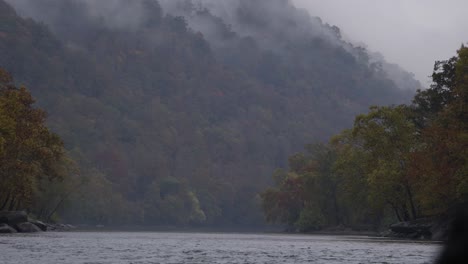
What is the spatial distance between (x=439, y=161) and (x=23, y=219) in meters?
45.1

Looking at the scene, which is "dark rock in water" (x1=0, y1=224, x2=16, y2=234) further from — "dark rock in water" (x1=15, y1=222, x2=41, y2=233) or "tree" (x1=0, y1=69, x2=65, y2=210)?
"tree" (x1=0, y1=69, x2=65, y2=210)

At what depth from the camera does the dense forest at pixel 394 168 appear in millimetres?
69562

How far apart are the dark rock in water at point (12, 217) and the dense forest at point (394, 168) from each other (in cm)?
4179

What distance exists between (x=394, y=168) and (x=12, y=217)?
4560cm

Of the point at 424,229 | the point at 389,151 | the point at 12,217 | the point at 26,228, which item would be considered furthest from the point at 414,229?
the point at 12,217

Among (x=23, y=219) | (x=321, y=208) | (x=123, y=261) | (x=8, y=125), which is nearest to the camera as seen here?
(x=123, y=261)

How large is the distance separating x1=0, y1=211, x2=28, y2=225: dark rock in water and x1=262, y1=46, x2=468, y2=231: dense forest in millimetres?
41794

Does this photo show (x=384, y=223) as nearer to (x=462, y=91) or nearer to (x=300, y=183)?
(x=300, y=183)

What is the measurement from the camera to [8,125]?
7181 cm

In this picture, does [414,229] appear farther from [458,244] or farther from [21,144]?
[458,244]

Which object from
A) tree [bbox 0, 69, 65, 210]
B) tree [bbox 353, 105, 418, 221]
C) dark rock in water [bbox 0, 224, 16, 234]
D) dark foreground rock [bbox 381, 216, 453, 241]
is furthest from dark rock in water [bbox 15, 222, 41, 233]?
dark foreground rock [bbox 381, 216, 453, 241]

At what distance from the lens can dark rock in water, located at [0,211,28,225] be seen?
2950 inches

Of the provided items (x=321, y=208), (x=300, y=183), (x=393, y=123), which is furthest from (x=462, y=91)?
(x=300, y=183)

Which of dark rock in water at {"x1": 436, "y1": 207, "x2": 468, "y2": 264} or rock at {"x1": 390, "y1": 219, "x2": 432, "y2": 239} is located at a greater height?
rock at {"x1": 390, "y1": 219, "x2": 432, "y2": 239}
